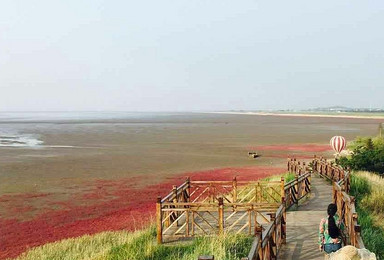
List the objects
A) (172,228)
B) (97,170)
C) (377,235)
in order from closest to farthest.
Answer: (377,235), (172,228), (97,170)

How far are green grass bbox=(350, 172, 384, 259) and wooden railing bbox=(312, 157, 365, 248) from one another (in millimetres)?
611

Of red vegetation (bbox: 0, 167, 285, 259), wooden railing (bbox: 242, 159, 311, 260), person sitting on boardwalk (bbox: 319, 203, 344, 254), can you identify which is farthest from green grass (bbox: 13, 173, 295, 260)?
person sitting on boardwalk (bbox: 319, 203, 344, 254)

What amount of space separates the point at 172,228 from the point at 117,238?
1.92m

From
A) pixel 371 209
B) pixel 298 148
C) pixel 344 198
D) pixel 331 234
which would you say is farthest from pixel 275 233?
pixel 298 148

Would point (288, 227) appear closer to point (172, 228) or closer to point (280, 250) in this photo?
point (280, 250)

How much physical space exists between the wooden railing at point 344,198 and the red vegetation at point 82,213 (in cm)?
744

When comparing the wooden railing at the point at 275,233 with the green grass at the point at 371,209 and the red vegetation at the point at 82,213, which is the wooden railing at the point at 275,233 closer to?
the green grass at the point at 371,209

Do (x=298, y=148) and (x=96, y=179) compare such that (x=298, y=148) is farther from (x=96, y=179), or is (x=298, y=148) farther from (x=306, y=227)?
(x=306, y=227)

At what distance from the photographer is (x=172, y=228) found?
44.5 feet

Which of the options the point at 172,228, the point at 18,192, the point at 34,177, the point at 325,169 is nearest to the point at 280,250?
the point at 172,228

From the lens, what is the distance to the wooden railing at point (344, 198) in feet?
28.1

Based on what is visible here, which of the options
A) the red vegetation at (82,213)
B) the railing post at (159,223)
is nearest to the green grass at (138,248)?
the railing post at (159,223)

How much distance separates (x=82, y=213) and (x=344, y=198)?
11.8 m

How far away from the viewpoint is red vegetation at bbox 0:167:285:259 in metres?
15.6
